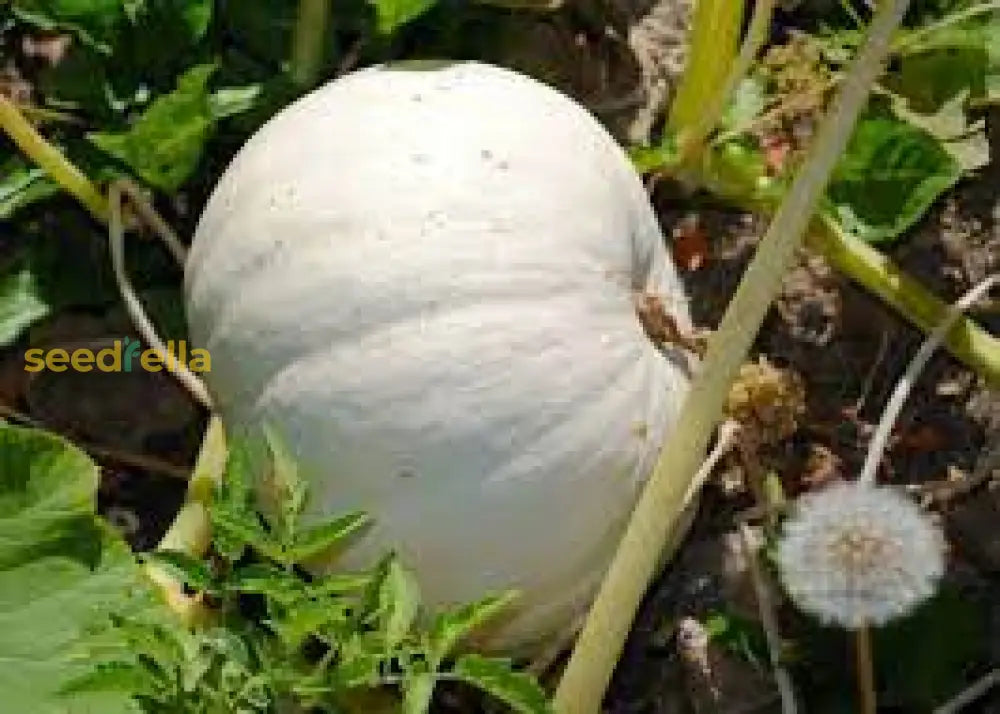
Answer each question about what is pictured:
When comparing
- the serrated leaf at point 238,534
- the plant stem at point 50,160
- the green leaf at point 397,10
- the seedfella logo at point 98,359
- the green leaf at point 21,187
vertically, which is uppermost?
the green leaf at point 397,10

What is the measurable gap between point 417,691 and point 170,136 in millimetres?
612

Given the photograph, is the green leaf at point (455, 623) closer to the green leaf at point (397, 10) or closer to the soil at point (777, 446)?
the soil at point (777, 446)

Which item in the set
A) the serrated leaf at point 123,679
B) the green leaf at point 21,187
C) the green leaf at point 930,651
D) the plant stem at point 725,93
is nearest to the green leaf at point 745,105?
the plant stem at point 725,93

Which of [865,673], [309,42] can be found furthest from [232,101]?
[865,673]

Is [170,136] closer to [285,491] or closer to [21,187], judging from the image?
Answer: [21,187]

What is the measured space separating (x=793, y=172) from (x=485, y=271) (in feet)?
1.21

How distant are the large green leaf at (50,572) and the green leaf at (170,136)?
1.01 feet

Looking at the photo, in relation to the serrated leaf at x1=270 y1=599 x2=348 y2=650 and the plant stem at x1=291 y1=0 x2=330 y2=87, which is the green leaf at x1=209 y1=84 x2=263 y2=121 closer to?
the plant stem at x1=291 y1=0 x2=330 y2=87

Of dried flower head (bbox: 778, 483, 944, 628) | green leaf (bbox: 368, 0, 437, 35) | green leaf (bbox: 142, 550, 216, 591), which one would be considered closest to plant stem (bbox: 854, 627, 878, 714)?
dried flower head (bbox: 778, 483, 944, 628)

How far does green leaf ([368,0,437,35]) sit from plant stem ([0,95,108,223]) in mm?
290

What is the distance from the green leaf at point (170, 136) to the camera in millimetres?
1948

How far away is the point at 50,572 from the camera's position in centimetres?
174

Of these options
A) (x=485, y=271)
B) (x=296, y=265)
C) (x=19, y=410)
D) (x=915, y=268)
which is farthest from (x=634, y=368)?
(x=19, y=410)

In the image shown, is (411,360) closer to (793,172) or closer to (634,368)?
(634,368)
